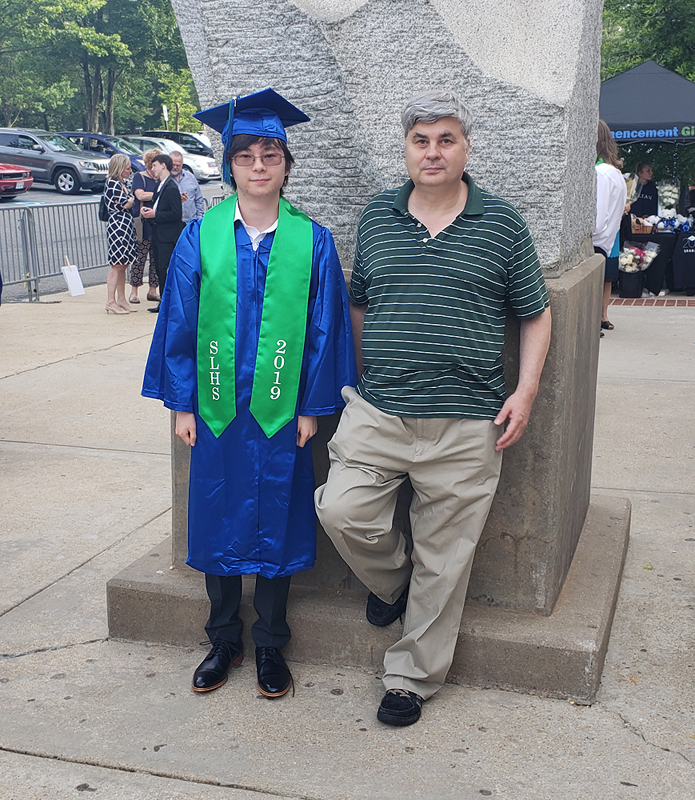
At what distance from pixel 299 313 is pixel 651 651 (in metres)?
1.70

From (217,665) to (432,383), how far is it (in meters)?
1.18

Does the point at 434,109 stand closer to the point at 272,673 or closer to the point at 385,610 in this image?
the point at 385,610

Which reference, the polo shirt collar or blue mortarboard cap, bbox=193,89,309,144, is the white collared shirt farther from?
the polo shirt collar

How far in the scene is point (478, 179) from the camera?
329 centimetres

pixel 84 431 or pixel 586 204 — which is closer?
pixel 586 204

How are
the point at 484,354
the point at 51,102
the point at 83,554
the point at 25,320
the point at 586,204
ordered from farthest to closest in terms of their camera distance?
the point at 51,102, the point at 25,320, the point at 83,554, the point at 586,204, the point at 484,354

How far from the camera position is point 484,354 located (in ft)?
9.65

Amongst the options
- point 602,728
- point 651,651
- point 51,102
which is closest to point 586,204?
point 651,651

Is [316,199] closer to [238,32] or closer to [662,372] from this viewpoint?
[238,32]

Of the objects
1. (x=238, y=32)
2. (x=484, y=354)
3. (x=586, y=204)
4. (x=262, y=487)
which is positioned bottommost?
(x=262, y=487)

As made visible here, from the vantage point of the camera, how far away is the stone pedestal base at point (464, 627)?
3135 mm

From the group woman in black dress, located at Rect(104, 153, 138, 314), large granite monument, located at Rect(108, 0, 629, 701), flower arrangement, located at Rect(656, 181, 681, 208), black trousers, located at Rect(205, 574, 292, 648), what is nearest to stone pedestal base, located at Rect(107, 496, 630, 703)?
large granite monument, located at Rect(108, 0, 629, 701)

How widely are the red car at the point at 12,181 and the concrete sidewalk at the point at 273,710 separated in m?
20.4

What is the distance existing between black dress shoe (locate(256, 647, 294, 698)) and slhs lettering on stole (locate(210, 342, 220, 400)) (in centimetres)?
86
